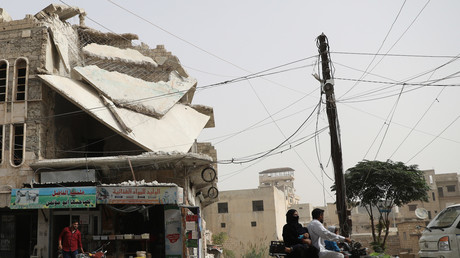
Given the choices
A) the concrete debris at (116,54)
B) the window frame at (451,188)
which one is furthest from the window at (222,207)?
the window frame at (451,188)

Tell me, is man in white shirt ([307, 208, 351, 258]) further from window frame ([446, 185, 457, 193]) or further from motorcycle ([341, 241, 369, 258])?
window frame ([446, 185, 457, 193])

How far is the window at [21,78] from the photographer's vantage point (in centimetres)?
1662

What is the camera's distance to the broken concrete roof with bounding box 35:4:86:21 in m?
18.0

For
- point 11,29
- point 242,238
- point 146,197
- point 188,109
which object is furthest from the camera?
point 242,238

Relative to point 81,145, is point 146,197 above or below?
below

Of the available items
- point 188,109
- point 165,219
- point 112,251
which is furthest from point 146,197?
point 188,109

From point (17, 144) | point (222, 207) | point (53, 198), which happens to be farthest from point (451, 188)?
point (17, 144)

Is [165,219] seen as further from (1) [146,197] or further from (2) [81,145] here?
(2) [81,145]

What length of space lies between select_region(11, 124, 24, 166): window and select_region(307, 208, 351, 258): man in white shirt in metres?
12.3

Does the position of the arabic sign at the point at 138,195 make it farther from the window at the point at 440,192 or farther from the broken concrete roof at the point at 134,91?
the window at the point at 440,192

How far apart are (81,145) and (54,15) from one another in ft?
18.6

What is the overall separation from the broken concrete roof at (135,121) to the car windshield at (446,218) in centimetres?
1005

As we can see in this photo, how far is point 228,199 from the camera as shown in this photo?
46.3 m

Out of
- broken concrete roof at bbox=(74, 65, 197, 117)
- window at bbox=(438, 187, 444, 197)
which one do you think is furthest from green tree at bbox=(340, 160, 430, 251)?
window at bbox=(438, 187, 444, 197)
